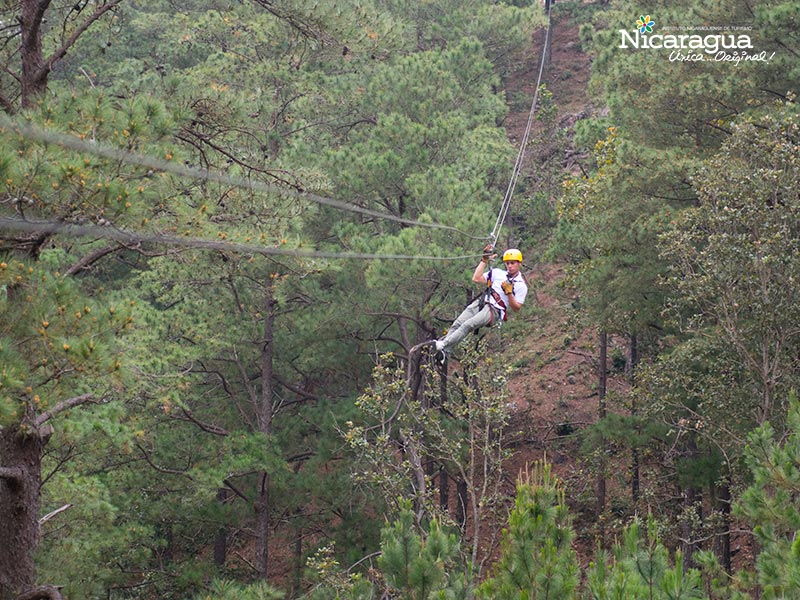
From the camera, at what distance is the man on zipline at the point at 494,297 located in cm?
901

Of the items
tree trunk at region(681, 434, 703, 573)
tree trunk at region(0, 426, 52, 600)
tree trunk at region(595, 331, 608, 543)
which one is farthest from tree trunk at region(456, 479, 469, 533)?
tree trunk at region(0, 426, 52, 600)

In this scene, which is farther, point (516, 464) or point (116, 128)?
point (516, 464)

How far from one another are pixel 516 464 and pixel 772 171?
33.6ft

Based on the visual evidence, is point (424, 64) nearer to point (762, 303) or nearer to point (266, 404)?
point (266, 404)

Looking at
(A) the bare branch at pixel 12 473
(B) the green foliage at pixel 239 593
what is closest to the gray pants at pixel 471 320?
(B) the green foliage at pixel 239 593

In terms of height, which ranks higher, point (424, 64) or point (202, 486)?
point (424, 64)

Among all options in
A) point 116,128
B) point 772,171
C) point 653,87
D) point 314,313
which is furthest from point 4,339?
point 653,87

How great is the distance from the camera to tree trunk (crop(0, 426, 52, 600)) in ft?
23.7

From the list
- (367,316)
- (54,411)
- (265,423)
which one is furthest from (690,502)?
(54,411)

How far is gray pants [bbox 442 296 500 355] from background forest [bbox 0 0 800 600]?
1001 millimetres

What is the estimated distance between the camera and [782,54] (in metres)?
13.7

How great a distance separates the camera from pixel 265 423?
1644 centimetres

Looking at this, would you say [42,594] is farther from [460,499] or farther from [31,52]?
[460,499]

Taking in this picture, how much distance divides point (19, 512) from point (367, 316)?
31.3 feet
